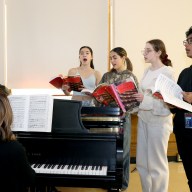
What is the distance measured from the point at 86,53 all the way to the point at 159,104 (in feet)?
4.31

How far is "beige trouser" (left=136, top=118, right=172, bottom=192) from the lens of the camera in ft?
8.18

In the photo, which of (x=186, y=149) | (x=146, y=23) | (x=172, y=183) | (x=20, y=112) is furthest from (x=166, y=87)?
(x=146, y=23)

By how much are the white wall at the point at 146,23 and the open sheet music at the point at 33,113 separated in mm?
2758

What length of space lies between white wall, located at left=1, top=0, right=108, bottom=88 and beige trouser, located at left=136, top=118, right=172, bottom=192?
2.14m

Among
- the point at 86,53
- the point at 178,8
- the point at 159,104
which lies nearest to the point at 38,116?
the point at 159,104

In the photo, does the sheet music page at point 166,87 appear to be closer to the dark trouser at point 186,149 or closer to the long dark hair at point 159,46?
the dark trouser at point 186,149

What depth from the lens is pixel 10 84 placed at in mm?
4531

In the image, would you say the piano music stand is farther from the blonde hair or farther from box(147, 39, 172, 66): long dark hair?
box(147, 39, 172, 66): long dark hair

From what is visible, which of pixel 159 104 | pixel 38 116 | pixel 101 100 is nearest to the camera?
pixel 38 116

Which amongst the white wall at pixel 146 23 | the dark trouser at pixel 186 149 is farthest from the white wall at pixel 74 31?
the dark trouser at pixel 186 149

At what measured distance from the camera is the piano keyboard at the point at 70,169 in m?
1.85

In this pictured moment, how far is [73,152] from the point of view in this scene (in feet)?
6.44

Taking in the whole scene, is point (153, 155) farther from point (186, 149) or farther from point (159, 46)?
point (159, 46)

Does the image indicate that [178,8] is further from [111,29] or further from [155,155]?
[155,155]
